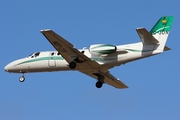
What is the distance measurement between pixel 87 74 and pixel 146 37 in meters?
8.38

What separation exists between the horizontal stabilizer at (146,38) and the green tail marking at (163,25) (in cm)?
118

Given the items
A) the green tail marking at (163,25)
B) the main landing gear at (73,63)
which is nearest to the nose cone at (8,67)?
the main landing gear at (73,63)

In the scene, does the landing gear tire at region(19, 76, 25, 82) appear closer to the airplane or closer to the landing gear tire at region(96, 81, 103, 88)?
the airplane

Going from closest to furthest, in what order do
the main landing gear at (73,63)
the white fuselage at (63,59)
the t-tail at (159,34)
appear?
1. the t-tail at (159,34)
2. the white fuselage at (63,59)
3. the main landing gear at (73,63)

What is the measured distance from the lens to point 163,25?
43375mm

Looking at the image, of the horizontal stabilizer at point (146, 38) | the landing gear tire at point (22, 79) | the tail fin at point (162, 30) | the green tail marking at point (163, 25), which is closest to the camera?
the horizontal stabilizer at point (146, 38)

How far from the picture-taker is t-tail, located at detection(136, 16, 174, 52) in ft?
139

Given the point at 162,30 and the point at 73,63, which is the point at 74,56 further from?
the point at 162,30

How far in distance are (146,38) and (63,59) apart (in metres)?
8.26

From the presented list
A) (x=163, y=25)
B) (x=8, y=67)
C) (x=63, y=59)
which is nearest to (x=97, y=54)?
(x=63, y=59)

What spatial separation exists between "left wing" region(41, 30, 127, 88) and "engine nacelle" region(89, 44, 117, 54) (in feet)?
3.08

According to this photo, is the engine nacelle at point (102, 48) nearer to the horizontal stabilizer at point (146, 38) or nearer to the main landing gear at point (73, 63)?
the main landing gear at point (73, 63)

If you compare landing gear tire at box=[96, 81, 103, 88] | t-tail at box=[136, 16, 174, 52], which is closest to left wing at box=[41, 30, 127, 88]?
landing gear tire at box=[96, 81, 103, 88]

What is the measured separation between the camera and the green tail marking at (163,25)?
141 feet
